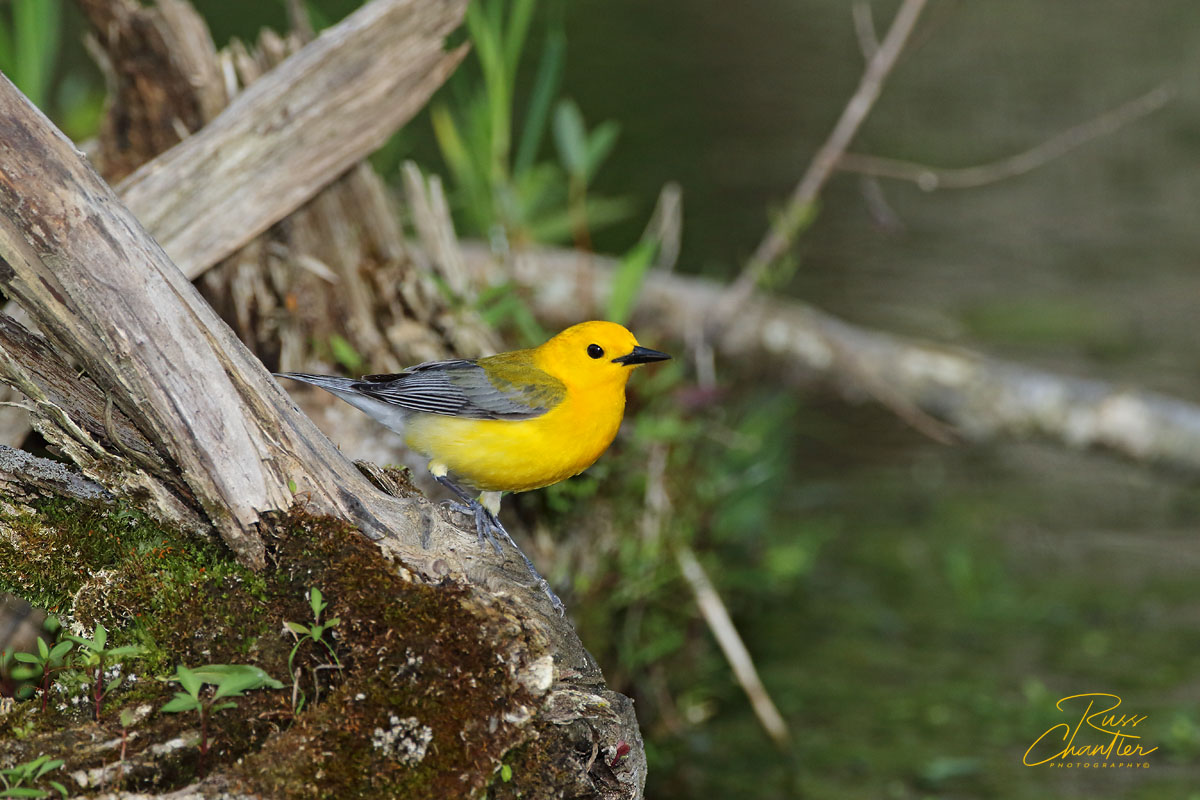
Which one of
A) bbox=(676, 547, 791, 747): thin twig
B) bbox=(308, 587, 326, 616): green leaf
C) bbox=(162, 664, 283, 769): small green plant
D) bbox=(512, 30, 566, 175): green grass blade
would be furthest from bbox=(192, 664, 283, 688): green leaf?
bbox=(512, 30, 566, 175): green grass blade

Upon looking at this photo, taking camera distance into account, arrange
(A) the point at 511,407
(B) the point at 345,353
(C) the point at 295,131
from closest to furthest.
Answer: (A) the point at 511,407, (C) the point at 295,131, (B) the point at 345,353

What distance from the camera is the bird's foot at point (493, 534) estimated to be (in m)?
2.79

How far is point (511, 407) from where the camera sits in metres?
3.50

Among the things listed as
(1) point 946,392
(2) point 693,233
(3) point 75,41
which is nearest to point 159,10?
(1) point 946,392

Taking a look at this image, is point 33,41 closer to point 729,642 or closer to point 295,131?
point 295,131

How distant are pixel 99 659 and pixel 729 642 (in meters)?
3.32

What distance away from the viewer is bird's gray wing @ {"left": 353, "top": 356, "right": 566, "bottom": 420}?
3.49 meters

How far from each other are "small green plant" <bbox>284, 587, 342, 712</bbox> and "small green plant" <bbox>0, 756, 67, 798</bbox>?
443 millimetres

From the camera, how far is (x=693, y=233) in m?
10.7

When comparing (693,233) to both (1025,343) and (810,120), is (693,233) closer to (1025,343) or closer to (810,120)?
(1025,343)

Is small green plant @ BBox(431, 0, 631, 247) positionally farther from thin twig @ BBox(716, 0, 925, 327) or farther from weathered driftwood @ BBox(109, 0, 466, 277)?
thin twig @ BBox(716, 0, 925, 327)

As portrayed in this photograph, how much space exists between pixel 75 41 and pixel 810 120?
8.30 m
